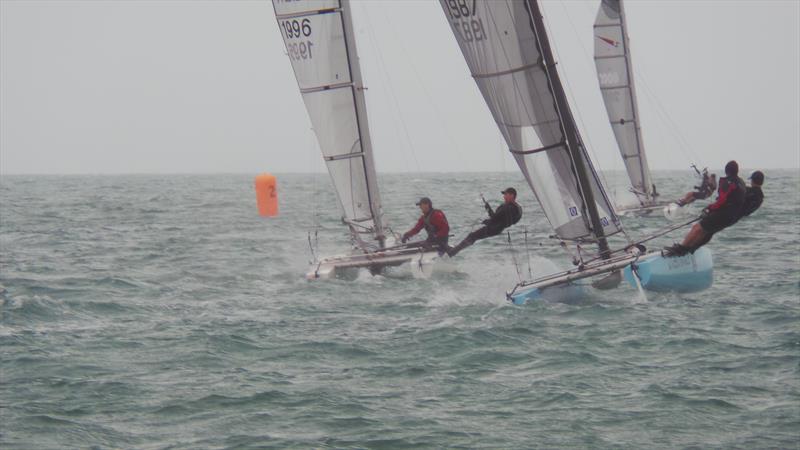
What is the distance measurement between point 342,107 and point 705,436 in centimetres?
1132

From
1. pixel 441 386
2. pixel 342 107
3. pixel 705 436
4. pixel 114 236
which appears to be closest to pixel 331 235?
pixel 114 236

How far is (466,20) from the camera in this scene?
1371cm

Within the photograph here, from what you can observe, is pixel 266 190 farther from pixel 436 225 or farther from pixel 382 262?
pixel 436 225

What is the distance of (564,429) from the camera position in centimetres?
878

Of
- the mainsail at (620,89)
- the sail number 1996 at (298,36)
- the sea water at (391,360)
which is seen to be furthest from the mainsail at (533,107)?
the mainsail at (620,89)

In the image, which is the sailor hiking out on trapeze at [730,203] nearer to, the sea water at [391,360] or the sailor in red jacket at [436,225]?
the sea water at [391,360]

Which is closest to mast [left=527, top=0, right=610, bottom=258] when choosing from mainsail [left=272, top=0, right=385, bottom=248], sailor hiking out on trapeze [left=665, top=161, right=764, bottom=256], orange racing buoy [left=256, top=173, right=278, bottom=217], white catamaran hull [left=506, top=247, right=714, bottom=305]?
white catamaran hull [left=506, top=247, right=714, bottom=305]

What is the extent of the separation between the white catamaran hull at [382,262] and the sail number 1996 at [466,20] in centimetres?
419

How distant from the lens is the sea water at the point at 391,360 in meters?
8.82

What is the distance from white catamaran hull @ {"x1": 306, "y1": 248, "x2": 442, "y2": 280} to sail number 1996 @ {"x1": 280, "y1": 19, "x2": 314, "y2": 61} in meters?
3.86

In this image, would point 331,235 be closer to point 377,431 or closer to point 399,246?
point 399,246

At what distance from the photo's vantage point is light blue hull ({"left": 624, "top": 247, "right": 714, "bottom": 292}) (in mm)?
13609

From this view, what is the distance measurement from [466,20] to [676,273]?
455cm

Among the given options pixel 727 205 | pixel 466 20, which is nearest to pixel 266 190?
pixel 466 20
